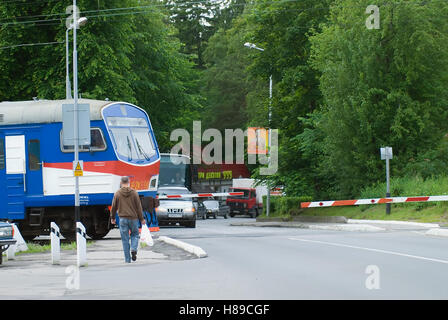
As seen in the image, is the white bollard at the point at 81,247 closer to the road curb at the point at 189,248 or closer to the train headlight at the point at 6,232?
the train headlight at the point at 6,232

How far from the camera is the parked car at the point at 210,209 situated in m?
70.2

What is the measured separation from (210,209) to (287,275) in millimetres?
58021

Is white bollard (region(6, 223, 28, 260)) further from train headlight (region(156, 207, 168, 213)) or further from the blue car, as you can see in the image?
train headlight (region(156, 207, 168, 213))

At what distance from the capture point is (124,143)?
2656 centimetres

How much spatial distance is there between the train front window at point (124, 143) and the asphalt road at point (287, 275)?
6.20m

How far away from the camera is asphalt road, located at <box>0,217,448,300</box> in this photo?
11578 millimetres

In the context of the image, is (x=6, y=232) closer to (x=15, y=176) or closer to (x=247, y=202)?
(x=15, y=176)

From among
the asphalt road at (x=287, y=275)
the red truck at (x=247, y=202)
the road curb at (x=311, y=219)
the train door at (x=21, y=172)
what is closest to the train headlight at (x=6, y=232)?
the asphalt road at (x=287, y=275)

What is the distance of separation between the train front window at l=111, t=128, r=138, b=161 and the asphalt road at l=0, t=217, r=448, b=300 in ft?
20.3

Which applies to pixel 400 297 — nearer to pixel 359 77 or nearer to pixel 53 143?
pixel 53 143

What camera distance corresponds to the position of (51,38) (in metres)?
42.8

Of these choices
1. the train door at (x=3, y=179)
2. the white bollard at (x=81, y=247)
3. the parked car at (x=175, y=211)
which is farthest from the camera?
the parked car at (x=175, y=211)

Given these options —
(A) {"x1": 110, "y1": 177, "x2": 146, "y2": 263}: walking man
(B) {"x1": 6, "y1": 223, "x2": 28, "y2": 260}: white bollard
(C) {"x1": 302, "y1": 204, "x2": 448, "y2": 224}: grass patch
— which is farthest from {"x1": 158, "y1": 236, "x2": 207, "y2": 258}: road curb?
(C) {"x1": 302, "y1": 204, "x2": 448, "y2": 224}: grass patch
